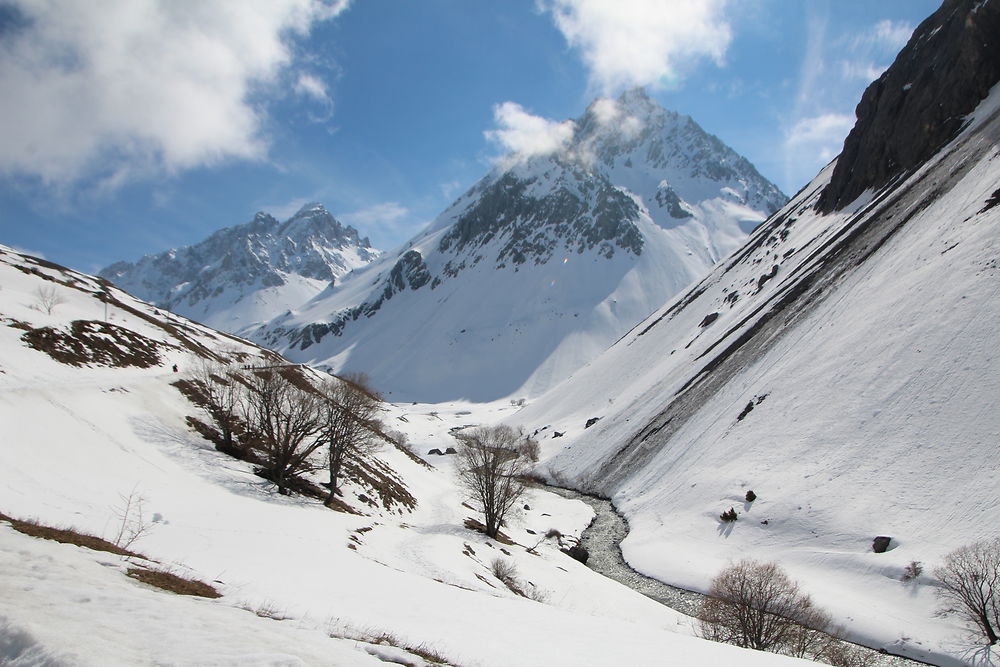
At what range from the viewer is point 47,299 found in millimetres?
47281

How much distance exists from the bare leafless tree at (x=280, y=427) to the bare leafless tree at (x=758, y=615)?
82.7 ft

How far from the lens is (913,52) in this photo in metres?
84.4

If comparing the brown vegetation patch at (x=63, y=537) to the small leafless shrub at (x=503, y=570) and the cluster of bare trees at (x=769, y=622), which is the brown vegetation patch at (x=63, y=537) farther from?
the cluster of bare trees at (x=769, y=622)

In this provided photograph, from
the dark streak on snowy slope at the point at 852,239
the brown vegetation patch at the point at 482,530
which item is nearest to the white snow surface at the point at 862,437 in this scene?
the dark streak on snowy slope at the point at 852,239

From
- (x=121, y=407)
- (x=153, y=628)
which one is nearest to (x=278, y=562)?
(x=153, y=628)

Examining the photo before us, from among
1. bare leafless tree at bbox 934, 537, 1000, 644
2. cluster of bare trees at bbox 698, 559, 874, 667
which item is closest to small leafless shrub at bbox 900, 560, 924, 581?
bare leafless tree at bbox 934, 537, 1000, 644

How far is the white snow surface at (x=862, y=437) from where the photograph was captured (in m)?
26.8

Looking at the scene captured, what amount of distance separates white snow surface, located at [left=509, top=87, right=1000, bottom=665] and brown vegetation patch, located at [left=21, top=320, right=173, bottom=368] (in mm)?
46363

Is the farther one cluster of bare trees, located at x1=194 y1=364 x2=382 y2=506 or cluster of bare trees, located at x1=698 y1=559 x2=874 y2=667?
cluster of bare trees, located at x1=194 y1=364 x2=382 y2=506

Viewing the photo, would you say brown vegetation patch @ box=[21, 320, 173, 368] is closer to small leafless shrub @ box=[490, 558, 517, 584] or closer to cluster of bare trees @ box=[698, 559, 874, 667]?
small leafless shrub @ box=[490, 558, 517, 584]

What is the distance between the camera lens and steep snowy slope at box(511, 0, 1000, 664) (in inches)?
1091

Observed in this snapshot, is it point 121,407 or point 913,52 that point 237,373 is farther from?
point 913,52

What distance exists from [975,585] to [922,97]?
8741 cm

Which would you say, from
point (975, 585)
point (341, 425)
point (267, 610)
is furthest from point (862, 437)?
point (267, 610)
